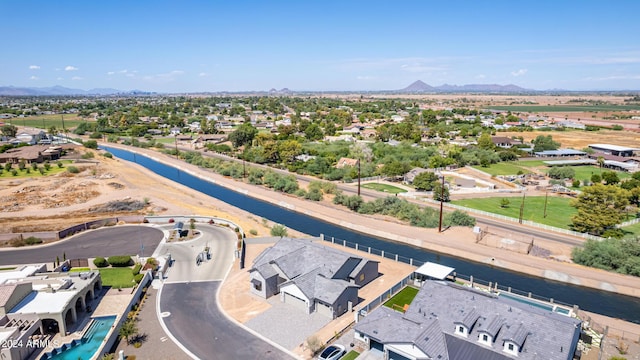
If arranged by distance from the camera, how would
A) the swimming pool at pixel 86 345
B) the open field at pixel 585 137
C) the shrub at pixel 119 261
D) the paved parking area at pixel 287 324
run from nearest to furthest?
the swimming pool at pixel 86 345 < the paved parking area at pixel 287 324 < the shrub at pixel 119 261 < the open field at pixel 585 137

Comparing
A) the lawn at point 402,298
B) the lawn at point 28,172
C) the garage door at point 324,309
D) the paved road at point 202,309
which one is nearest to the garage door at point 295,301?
the garage door at point 324,309

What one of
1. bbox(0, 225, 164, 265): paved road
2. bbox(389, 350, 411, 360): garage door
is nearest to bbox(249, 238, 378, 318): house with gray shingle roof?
bbox(389, 350, 411, 360): garage door

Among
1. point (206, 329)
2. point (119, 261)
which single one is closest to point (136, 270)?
point (119, 261)

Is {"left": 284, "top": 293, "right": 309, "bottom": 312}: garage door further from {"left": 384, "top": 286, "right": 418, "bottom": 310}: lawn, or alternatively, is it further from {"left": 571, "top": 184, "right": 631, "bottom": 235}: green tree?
{"left": 571, "top": 184, "right": 631, "bottom": 235}: green tree

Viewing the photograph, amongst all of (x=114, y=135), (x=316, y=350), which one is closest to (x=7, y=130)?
(x=114, y=135)

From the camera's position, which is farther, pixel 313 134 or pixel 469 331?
pixel 313 134

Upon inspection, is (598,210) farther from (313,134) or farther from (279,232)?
(313,134)

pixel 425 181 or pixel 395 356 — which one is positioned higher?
pixel 425 181

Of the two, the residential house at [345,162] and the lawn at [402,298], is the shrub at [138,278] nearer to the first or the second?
the lawn at [402,298]
